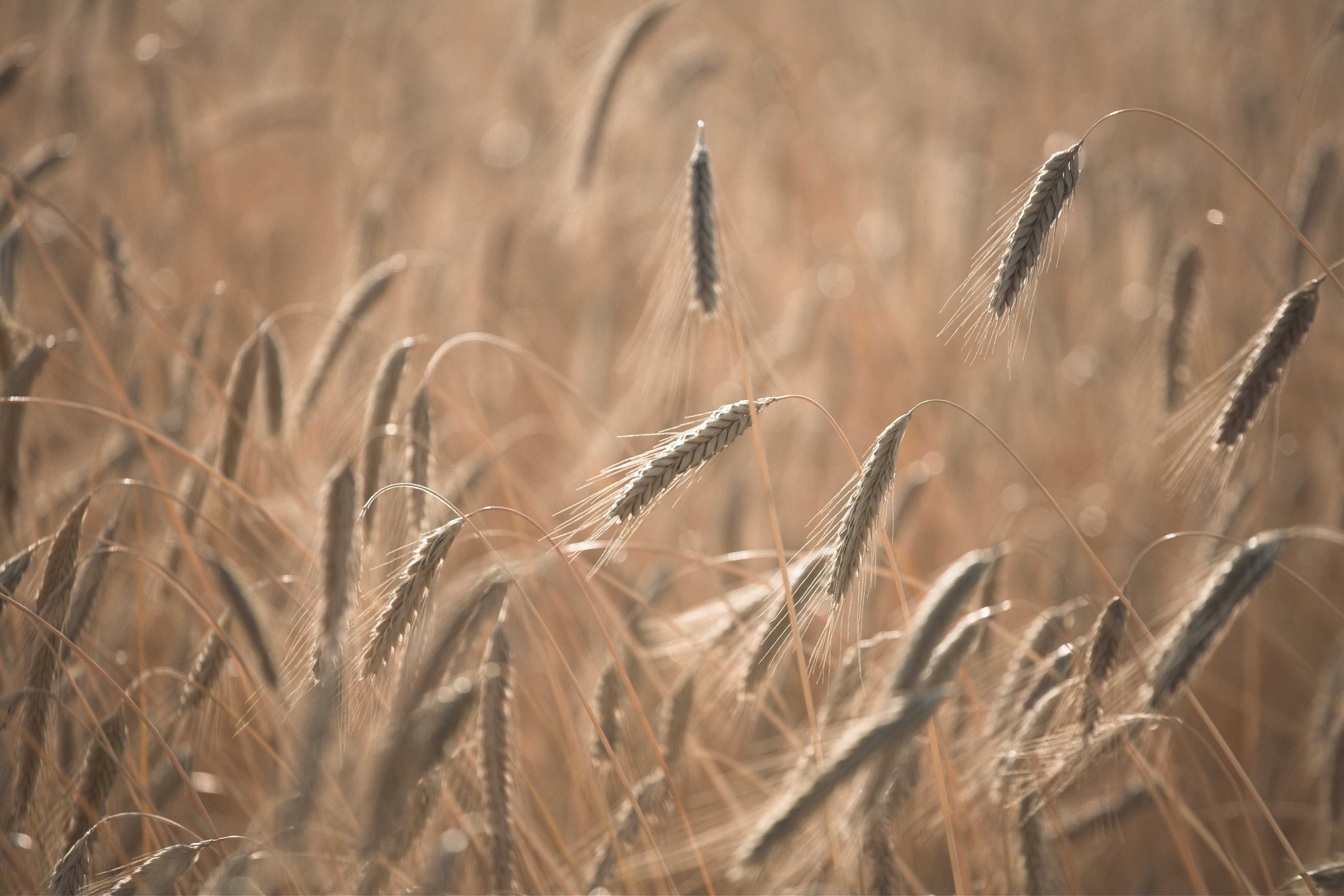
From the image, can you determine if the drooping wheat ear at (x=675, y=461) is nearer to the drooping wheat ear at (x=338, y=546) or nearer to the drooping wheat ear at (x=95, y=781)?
the drooping wheat ear at (x=338, y=546)

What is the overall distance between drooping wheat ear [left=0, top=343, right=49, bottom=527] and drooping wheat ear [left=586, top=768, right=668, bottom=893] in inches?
51.4

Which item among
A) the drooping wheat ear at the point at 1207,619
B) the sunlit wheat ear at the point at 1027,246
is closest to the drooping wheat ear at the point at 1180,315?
the drooping wheat ear at the point at 1207,619

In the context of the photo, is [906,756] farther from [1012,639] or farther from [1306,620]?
[1306,620]

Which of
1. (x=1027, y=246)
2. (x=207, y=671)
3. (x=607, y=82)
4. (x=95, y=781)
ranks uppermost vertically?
(x=607, y=82)

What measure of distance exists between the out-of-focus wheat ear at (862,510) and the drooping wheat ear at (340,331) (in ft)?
3.97

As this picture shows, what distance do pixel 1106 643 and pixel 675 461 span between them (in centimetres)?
74

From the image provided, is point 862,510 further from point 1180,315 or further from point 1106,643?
point 1180,315

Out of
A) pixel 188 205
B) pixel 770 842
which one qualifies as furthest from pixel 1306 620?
pixel 188 205

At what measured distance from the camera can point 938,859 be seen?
78.4 inches

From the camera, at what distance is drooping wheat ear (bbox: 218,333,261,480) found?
1562mm

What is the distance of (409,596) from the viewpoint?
1.00 meters

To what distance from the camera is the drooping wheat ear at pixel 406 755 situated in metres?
0.69

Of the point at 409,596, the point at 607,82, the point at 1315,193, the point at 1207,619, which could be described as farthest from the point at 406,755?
the point at 1315,193

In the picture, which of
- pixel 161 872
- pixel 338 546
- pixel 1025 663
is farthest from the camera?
pixel 1025 663
